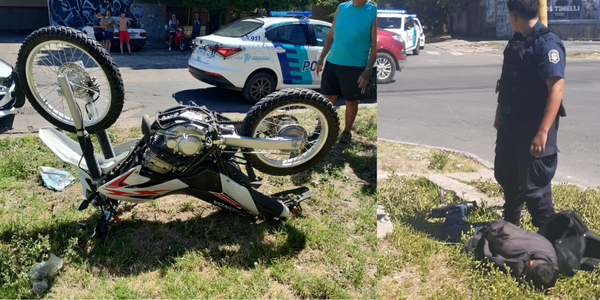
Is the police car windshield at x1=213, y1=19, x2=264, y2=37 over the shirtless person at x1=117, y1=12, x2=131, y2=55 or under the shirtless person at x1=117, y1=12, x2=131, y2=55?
under

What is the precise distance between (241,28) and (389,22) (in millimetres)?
7479

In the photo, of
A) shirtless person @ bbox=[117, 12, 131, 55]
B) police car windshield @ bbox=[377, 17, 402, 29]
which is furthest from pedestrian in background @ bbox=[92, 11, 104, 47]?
police car windshield @ bbox=[377, 17, 402, 29]

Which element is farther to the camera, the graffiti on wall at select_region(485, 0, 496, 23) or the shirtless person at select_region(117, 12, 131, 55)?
the shirtless person at select_region(117, 12, 131, 55)

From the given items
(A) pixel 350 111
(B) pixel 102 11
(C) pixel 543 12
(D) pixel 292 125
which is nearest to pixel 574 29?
(C) pixel 543 12

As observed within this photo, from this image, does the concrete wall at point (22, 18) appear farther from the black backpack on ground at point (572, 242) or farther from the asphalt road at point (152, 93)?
the black backpack on ground at point (572, 242)

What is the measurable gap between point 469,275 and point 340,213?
211 centimetres

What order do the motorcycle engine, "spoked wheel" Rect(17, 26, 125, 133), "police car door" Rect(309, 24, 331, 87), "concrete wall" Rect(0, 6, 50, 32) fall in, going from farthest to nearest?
1. "concrete wall" Rect(0, 6, 50, 32)
2. "police car door" Rect(309, 24, 331, 87)
3. "spoked wheel" Rect(17, 26, 125, 133)
4. the motorcycle engine

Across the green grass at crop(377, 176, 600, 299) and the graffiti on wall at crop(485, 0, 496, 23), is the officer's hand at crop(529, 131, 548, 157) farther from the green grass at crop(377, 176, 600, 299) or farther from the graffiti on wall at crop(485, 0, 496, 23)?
the graffiti on wall at crop(485, 0, 496, 23)

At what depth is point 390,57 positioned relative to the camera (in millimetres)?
2477

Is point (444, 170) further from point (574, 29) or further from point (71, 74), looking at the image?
point (71, 74)

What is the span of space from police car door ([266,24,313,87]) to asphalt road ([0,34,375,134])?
0.94m

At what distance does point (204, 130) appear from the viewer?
365cm

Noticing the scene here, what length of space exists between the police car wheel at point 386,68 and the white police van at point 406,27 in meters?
0.10

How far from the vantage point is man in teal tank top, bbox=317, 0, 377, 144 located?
5043 millimetres
